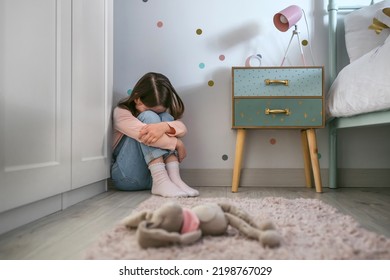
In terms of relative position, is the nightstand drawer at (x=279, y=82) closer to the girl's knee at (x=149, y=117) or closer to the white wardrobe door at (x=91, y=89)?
the girl's knee at (x=149, y=117)

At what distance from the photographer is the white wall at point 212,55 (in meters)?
1.84

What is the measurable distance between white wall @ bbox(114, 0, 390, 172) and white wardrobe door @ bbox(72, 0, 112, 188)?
21 centimetres

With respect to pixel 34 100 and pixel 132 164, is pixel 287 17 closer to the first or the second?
pixel 132 164

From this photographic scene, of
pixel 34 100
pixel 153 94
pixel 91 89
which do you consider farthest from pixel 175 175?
pixel 34 100

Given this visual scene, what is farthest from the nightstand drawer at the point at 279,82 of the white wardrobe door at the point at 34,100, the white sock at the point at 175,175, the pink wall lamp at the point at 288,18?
the white wardrobe door at the point at 34,100

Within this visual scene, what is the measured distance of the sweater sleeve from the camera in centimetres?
152

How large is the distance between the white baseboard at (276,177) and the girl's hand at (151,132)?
1.26 ft

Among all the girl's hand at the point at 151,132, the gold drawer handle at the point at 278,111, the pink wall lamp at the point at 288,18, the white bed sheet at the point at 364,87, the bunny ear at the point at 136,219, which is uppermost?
A: the pink wall lamp at the point at 288,18

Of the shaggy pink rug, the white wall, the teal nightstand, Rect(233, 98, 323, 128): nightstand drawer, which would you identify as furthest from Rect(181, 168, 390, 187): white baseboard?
the shaggy pink rug

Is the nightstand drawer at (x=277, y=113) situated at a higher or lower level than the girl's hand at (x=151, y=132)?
higher

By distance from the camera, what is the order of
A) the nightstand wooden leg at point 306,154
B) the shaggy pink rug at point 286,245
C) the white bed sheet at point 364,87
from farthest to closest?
the nightstand wooden leg at point 306,154, the white bed sheet at point 364,87, the shaggy pink rug at point 286,245

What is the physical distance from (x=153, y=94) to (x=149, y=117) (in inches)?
4.9

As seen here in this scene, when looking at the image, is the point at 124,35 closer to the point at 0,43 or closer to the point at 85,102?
the point at 85,102

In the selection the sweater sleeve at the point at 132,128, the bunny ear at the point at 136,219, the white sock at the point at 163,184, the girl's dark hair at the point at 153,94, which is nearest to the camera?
the bunny ear at the point at 136,219
